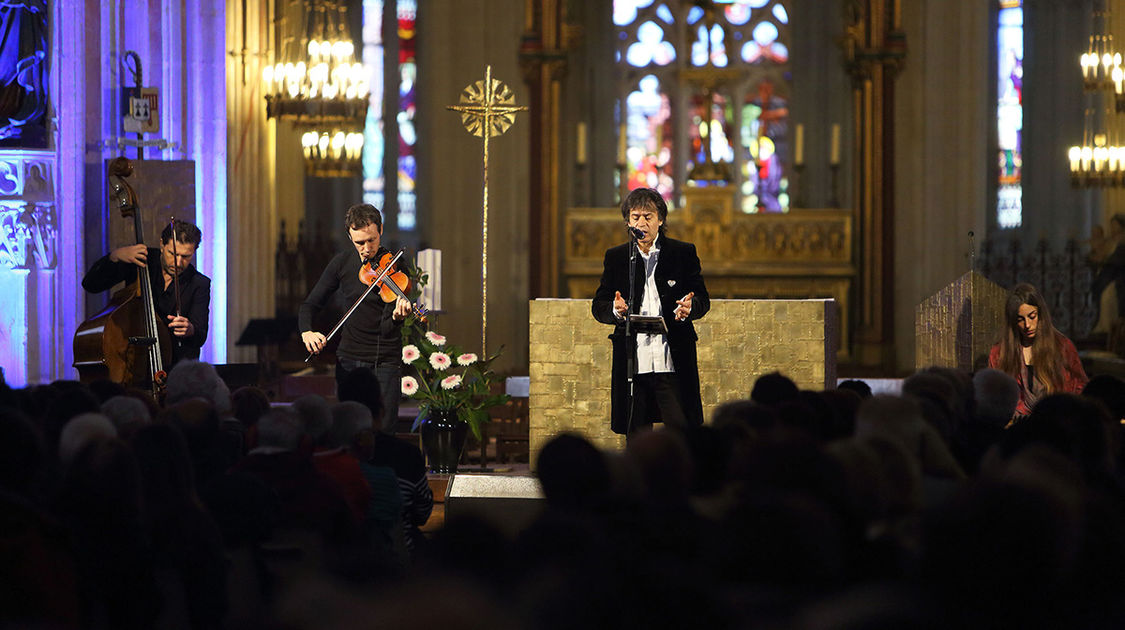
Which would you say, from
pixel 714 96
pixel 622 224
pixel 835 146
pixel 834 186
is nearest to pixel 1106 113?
pixel 835 146

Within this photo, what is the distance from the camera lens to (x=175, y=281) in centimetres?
657

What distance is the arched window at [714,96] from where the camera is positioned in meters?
17.8

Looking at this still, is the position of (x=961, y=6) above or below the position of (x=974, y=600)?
above

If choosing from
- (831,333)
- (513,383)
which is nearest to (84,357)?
(831,333)

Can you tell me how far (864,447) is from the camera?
9.41 feet

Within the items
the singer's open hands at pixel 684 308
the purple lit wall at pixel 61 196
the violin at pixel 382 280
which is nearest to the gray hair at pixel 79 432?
the singer's open hands at pixel 684 308

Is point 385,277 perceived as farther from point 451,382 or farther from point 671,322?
point 671,322

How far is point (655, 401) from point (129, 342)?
2.45 meters

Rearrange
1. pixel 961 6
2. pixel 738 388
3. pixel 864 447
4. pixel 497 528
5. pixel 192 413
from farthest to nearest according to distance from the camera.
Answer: pixel 961 6 → pixel 738 388 → pixel 192 413 → pixel 864 447 → pixel 497 528

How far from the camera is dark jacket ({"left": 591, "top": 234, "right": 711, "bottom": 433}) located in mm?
5977

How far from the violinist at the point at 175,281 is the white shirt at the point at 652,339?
2.16m

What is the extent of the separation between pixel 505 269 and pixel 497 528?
13.1 meters

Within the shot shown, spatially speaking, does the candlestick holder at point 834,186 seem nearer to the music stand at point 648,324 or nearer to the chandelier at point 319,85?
the chandelier at point 319,85

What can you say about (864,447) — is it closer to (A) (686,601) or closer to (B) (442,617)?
(A) (686,601)
